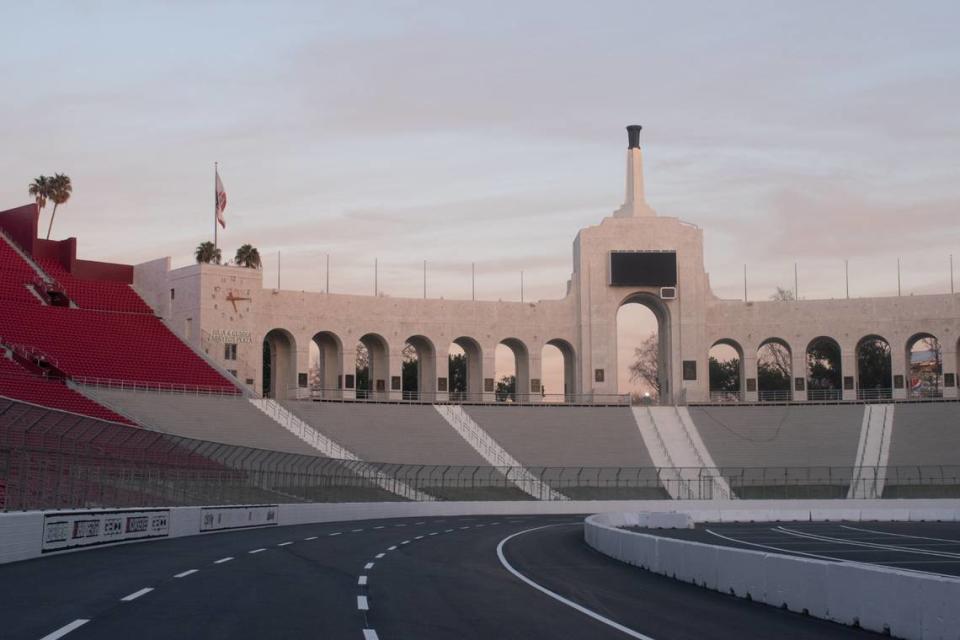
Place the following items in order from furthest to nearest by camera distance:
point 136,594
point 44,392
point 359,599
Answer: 1. point 44,392
2. point 359,599
3. point 136,594

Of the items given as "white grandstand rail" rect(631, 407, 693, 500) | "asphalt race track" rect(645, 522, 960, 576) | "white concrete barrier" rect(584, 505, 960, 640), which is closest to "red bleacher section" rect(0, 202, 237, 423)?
"white grandstand rail" rect(631, 407, 693, 500)

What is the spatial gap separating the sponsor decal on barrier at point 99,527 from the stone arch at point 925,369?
6407 centimetres

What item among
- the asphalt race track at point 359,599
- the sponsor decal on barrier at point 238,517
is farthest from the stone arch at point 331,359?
the asphalt race track at point 359,599

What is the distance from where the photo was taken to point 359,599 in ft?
61.7

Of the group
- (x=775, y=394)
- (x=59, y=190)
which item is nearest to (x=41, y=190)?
(x=59, y=190)

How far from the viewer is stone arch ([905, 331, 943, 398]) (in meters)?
88.5

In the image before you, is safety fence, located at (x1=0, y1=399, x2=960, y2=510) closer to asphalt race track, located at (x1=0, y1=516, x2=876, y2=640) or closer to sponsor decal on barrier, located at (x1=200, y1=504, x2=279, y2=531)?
sponsor decal on barrier, located at (x1=200, y1=504, x2=279, y2=531)

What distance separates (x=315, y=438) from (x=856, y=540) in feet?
126

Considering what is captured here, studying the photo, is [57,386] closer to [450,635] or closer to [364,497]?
[364,497]

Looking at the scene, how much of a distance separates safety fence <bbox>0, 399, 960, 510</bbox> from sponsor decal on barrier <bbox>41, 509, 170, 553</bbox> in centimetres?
57

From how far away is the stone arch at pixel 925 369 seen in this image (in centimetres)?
8847

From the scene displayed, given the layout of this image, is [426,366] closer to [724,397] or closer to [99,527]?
[724,397]

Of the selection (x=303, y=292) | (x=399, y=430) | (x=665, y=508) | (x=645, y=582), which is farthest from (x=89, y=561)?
(x=303, y=292)

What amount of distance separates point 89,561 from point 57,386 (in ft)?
128
